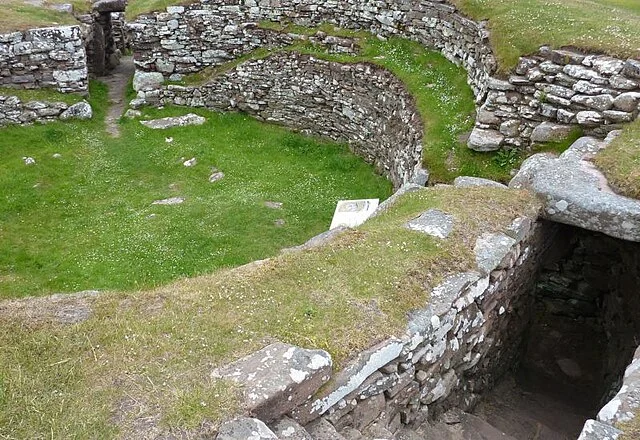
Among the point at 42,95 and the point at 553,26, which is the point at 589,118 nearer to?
the point at 553,26

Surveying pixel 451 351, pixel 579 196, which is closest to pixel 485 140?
pixel 579 196

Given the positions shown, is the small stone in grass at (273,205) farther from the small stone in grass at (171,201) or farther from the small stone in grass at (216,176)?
the small stone in grass at (171,201)

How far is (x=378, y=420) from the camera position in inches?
248

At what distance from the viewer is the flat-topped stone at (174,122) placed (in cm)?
1852

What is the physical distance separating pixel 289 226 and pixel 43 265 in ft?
16.2

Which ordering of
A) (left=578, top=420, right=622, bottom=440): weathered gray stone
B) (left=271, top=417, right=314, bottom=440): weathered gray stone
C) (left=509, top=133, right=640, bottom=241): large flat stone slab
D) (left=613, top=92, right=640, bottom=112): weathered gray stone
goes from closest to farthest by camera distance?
(left=271, top=417, right=314, bottom=440): weathered gray stone → (left=578, top=420, right=622, bottom=440): weathered gray stone → (left=509, top=133, right=640, bottom=241): large flat stone slab → (left=613, top=92, right=640, bottom=112): weathered gray stone

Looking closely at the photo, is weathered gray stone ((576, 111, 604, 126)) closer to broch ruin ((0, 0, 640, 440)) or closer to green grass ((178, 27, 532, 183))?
broch ruin ((0, 0, 640, 440))

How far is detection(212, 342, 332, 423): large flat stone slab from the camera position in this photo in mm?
5203

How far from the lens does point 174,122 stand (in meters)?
18.8

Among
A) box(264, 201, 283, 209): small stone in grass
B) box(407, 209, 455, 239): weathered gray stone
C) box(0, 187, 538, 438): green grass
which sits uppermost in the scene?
box(407, 209, 455, 239): weathered gray stone

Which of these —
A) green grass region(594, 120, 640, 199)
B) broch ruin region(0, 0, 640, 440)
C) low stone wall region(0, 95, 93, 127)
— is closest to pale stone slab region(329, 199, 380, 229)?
broch ruin region(0, 0, 640, 440)

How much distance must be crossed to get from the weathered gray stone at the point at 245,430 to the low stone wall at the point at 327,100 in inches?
351

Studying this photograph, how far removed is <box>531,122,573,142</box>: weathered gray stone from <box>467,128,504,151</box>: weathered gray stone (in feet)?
2.10

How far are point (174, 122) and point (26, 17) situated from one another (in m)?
5.62
